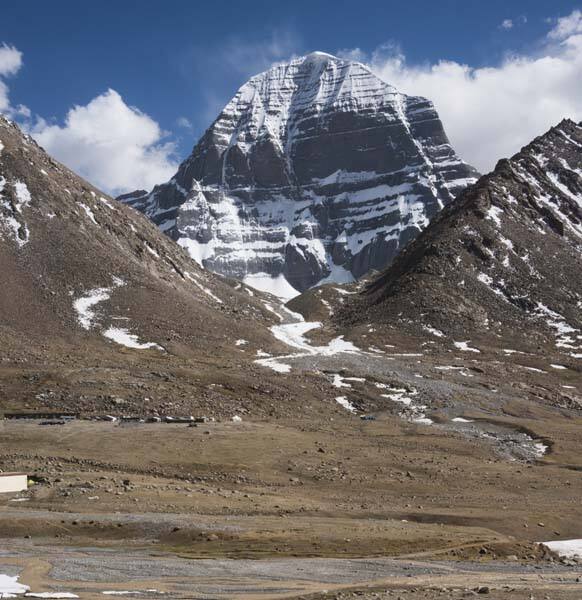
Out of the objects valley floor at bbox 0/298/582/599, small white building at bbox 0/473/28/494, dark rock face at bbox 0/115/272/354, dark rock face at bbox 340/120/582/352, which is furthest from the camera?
dark rock face at bbox 340/120/582/352

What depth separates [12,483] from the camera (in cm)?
4725

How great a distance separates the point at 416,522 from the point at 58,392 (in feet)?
153

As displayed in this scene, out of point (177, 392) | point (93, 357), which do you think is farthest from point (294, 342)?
point (177, 392)

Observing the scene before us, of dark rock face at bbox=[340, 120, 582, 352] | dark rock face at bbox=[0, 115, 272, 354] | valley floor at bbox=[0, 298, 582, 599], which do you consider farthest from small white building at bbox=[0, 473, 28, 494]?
dark rock face at bbox=[340, 120, 582, 352]

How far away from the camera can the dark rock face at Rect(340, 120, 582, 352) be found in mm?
152375

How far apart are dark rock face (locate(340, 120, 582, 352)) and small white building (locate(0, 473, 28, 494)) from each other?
106 metres

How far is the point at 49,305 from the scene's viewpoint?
393 feet

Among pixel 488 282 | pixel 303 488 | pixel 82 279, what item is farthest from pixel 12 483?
pixel 488 282

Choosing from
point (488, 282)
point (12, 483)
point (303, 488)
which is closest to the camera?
point (12, 483)

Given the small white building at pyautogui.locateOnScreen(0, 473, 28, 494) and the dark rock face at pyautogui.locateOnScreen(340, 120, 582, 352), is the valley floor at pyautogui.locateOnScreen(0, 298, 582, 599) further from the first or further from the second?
the dark rock face at pyautogui.locateOnScreen(340, 120, 582, 352)

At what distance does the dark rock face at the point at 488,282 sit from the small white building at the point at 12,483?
106277 millimetres

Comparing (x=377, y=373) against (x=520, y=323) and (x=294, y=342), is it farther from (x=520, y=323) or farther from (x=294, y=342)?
(x=520, y=323)

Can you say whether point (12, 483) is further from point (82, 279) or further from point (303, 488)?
point (82, 279)

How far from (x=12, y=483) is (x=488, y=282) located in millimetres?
138176
